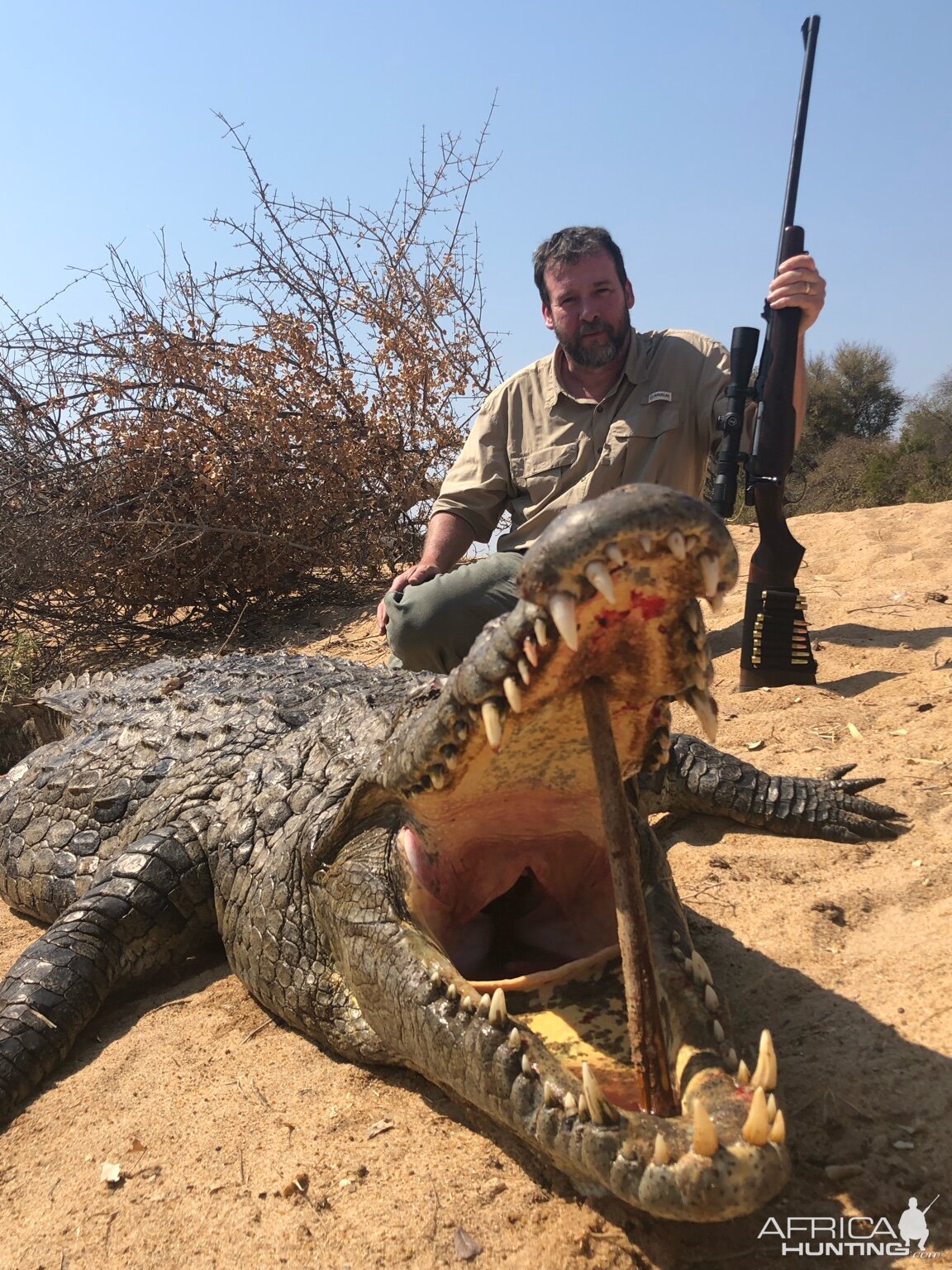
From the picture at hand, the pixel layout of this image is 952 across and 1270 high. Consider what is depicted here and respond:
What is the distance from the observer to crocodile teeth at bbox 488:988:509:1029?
1.69 meters

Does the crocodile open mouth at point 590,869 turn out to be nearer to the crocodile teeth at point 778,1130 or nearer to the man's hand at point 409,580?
the crocodile teeth at point 778,1130

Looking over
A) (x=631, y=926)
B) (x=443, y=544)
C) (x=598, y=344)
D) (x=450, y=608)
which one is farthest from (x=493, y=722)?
(x=598, y=344)

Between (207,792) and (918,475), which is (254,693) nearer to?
(207,792)

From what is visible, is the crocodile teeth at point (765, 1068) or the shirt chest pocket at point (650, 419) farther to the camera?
the shirt chest pocket at point (650, 419)

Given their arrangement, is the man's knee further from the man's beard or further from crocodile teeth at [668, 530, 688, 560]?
crocodile teeth at [668, 530, 688, 560]

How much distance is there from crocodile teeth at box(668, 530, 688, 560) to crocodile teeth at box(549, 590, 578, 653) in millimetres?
173

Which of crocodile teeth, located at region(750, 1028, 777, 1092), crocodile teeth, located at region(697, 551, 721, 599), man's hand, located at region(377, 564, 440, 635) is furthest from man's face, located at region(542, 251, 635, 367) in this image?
crocodile teeth, located at region(750, 1028, 777, 1092)

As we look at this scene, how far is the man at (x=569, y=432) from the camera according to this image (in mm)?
4328

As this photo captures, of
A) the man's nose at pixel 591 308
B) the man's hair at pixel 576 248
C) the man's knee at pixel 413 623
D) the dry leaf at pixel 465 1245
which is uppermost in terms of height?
the man's hair at pixel 576 248

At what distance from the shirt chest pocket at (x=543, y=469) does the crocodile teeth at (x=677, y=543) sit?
3.24m

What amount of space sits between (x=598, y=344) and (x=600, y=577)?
3448 millimetres

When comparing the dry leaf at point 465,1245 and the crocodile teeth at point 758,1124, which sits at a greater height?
the crocodile teeth at point 758,1124

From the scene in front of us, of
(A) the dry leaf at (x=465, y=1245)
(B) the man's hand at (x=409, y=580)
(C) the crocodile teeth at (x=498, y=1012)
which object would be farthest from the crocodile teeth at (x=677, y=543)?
(B) the man's hand at (x=409, y=580)

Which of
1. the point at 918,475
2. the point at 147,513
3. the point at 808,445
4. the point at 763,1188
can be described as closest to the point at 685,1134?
the point at 763,1188
